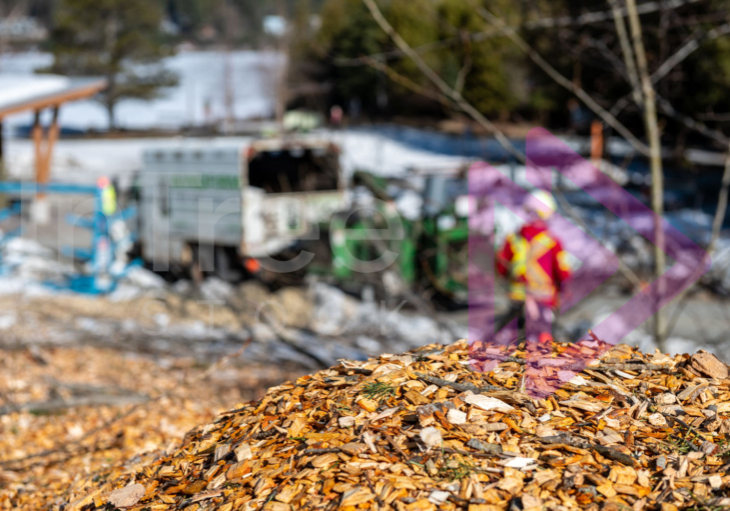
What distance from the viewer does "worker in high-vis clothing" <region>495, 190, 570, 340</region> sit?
20.5 ft

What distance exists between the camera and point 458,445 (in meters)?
2.59

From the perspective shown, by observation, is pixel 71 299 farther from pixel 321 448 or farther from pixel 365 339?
pixel 321 448

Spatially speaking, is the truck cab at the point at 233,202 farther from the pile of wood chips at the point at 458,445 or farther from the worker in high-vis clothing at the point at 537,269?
the pile of wood chips at the point at 458,445

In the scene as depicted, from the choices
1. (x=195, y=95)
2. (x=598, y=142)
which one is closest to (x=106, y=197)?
(x=598, y=142)

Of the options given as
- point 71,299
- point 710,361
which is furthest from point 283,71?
point 710,361

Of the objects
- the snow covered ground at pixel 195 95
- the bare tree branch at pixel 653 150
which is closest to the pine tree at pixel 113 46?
the snow covered ground at pixel 195 95

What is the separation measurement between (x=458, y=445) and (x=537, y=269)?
3.90 meters

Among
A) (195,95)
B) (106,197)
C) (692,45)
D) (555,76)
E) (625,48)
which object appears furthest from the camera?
(195,95)

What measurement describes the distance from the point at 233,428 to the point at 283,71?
20718 millimetres

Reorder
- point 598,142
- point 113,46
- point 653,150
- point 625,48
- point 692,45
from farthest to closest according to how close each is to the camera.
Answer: point 113,46, point 598,142, point 692,45, point 653,150, point 625,48

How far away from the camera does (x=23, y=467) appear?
4.50m

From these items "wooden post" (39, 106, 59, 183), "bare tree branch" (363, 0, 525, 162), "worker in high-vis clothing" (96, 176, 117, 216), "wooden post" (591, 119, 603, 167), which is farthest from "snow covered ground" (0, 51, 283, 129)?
"bare tree branch" (363, 0, 525, 162)

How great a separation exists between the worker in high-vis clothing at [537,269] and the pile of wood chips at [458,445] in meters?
2.87

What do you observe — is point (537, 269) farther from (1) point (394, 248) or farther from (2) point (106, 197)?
(2) point (106, 197)
